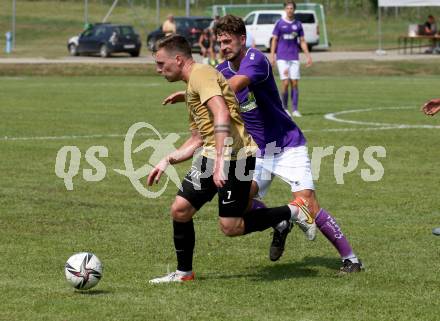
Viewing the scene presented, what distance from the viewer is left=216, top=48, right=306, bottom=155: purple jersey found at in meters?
8.85

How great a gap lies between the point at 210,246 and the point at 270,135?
4.84 feet

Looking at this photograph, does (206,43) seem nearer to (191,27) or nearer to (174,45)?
(191,27)

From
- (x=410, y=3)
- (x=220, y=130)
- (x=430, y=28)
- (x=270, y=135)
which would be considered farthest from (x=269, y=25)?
(x=220, y=130)

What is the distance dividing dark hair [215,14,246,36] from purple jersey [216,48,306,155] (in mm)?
291

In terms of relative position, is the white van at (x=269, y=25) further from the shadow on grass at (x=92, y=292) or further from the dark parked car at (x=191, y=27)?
the shadow on grass at (x=92, y=292)

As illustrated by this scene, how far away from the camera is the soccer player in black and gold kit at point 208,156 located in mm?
7711

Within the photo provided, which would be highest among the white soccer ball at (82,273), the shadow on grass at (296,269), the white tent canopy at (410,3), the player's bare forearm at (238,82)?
the player's bare forearm at (238,82)

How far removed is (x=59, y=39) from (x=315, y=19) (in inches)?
729

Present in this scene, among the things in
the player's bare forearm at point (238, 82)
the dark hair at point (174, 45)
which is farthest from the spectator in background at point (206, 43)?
the dark hair at point (174, 45)

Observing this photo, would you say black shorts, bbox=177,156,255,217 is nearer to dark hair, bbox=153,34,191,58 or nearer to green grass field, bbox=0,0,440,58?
dark hair, bbox=153,34,191,58

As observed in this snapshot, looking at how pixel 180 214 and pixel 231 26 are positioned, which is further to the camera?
pixel 231 26

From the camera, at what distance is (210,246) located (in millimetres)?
9930

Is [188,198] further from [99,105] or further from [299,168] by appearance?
[99,105]

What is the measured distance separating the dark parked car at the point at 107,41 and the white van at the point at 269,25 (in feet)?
20.9
